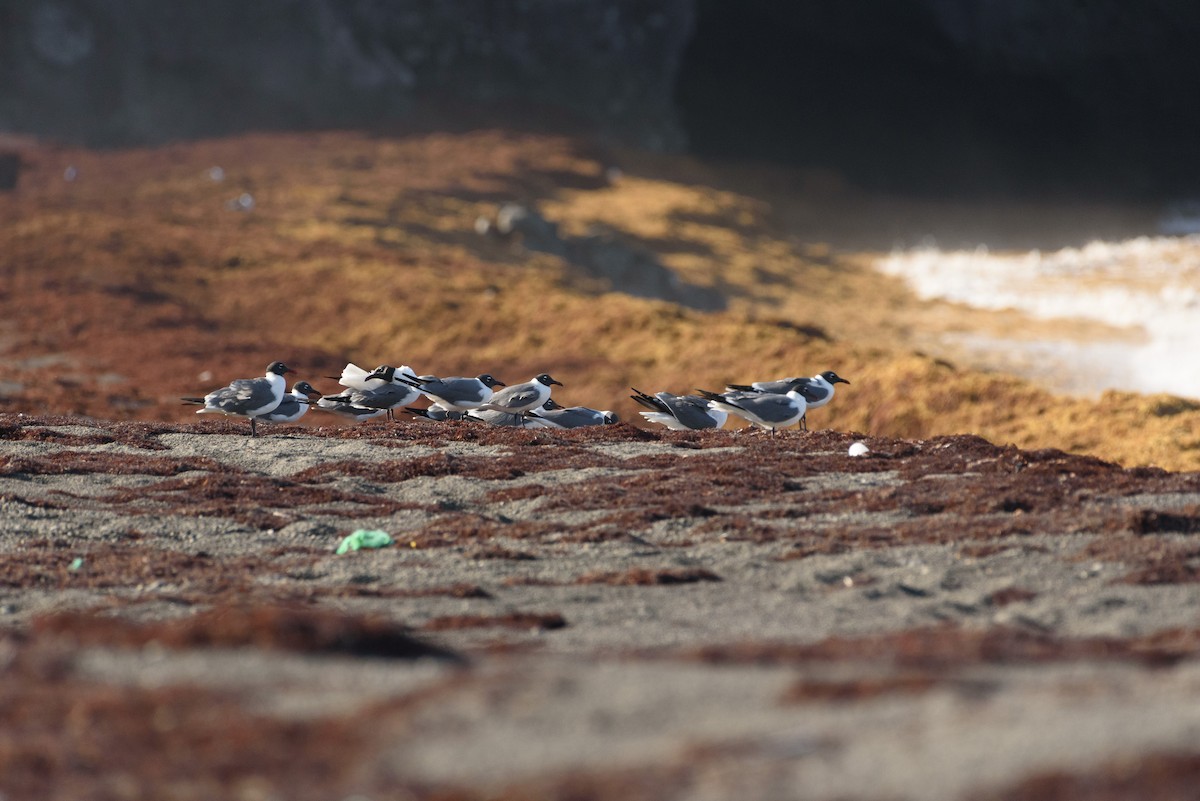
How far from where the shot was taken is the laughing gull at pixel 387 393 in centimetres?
1688

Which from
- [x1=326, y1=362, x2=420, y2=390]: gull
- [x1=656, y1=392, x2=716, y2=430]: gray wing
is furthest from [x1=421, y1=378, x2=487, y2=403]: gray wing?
[x1=656, y1=392, x2=716, y2=430]: gray wing

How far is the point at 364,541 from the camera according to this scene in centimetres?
1101

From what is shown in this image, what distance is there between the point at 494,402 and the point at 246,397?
9.88ft

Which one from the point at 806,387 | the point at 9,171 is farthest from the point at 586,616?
the point at 9,171

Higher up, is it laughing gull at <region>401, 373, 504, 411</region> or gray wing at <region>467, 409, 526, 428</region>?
laughing gull at <region>401, 373, 504, 411</region>

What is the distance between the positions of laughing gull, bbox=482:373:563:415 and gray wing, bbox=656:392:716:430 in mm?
1484

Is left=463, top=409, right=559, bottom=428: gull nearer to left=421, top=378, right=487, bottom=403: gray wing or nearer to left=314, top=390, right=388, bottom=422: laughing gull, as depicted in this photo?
left=421, top=378, right=487, bottom=403: gray wing

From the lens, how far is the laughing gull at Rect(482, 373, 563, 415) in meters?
16.5

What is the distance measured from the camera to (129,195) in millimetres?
45344

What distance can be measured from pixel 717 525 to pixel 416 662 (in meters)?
4.88

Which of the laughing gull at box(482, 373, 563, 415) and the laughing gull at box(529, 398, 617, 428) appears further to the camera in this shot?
the laughing gull at box(529, 398, 617, 428)

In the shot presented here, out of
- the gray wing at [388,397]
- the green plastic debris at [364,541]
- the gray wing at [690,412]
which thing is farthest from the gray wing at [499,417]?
the green plastic debris at [364,541]

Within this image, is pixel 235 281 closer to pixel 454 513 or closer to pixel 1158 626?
pixel 454 513

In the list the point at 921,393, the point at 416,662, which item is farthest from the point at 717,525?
the point at 921,393
